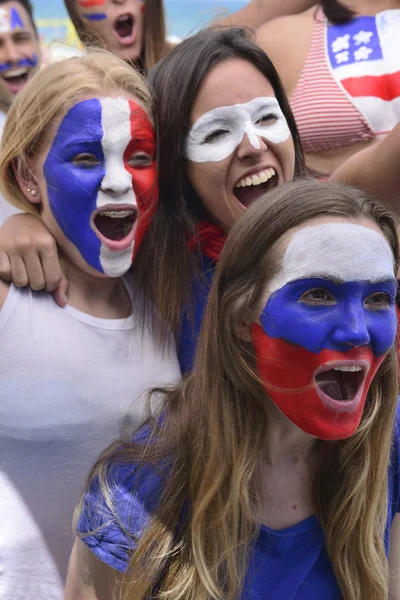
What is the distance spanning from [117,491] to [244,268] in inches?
16.6

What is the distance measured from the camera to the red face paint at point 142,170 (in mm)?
1855

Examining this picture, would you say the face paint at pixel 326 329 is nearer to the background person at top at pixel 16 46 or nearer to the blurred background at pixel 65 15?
the background person at top at pixel 16 46

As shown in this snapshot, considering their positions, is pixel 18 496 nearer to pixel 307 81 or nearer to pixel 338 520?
pixel 338 520

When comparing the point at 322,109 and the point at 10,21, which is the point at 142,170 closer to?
the point at 322,109

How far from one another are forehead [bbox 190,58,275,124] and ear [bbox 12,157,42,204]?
0.36 meters

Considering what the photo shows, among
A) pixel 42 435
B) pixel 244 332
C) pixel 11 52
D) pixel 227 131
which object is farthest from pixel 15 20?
pixel 244 332

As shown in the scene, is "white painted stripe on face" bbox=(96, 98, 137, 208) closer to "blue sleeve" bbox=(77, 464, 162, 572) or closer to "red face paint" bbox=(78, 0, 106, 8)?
"blue sleeve" bbox=(77, 464, 162, 572)

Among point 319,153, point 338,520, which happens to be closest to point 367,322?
point 338,520

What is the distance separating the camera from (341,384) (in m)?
1.42

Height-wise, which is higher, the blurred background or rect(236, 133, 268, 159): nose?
rect(236, 133, 268, 159): nose

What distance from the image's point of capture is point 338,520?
145 cm

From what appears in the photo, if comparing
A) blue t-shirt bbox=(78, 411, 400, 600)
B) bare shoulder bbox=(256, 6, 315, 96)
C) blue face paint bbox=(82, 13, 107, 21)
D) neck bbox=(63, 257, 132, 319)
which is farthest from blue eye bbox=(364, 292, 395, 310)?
blue face paint bbox=(82, 13, 107, 21)

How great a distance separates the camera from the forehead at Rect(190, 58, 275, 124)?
1916 mm

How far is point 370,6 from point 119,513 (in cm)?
152
